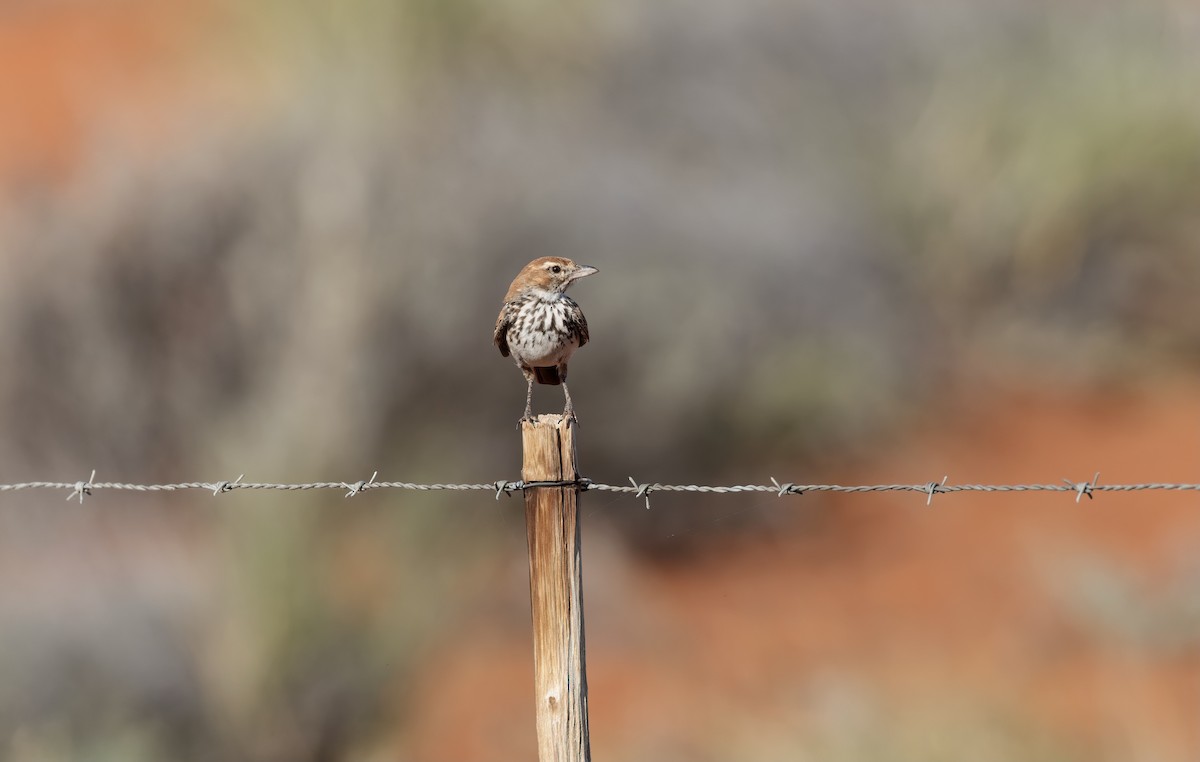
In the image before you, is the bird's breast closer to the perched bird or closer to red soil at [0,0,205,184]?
the perched bird

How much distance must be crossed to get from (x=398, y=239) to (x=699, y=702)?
146 inches

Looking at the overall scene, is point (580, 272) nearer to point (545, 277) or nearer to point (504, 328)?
point (545, 277)

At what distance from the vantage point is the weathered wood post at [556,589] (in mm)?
3672

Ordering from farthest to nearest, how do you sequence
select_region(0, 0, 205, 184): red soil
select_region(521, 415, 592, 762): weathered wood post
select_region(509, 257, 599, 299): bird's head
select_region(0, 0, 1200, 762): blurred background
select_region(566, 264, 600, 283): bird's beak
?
select_region(0, 0, 205, 184): red soil, select_region(0, 0, 1200, 762): blurred background, select_region(566, 264, 600, 283): bird's beak, select_region(509, 257, 599, 299): bird's head, select_region(521, 415, 592, 762): weathered wood post

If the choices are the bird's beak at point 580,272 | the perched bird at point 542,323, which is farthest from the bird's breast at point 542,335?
the bird's beak at point 580,272

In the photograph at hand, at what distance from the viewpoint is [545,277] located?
580cm

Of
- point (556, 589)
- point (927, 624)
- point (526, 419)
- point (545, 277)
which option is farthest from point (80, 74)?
point (556, 589)

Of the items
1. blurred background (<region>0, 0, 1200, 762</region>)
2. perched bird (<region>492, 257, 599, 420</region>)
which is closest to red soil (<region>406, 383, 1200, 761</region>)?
blurred background (<region>0, 0, 1200, 762</region>)

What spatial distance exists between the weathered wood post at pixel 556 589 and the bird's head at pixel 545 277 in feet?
6.76

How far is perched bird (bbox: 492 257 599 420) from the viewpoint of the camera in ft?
17.9

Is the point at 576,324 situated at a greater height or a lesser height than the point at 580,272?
lesser

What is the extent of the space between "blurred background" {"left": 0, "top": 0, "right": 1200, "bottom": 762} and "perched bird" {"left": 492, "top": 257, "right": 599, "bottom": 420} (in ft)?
6.87

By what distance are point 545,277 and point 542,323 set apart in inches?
15.0

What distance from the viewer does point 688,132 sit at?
44.7 ft
